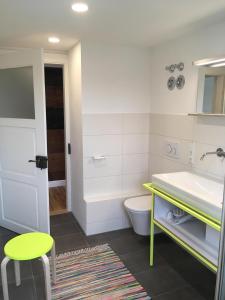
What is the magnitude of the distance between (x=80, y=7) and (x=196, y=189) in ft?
5.35

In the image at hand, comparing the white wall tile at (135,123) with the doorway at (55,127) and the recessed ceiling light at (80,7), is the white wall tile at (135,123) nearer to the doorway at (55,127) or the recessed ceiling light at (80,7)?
the recessed ceiling light at (80,7)

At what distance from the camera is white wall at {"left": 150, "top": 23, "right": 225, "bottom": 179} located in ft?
7.32

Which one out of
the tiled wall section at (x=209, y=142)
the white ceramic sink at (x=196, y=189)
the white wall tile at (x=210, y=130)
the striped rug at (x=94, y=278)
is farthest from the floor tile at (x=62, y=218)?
the white wall tile at (x=210, y=130)

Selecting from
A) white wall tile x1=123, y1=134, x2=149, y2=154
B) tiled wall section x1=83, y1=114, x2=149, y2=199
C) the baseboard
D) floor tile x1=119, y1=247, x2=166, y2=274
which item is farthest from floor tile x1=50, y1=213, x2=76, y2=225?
the baseboard

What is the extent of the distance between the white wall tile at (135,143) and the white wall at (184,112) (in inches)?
3.2

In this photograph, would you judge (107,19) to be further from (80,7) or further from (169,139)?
(169,139)

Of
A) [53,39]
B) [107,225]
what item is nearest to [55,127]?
[53,39]

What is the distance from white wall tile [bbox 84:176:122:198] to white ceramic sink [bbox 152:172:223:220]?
94cm

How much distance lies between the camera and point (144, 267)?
8.01ft

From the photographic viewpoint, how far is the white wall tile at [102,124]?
2.94m

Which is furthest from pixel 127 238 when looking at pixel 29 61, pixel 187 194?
pixel 29 61

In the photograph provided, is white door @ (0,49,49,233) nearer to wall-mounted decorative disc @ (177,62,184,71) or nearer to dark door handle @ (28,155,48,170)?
dark door handle @ (28,155,48,170)

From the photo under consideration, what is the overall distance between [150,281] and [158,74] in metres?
2.22

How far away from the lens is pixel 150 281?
2.25 metres
